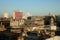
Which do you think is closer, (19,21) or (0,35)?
(0,35)

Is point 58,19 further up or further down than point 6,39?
further up

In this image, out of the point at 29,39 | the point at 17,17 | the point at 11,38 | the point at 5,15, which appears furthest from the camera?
the point at 5,15

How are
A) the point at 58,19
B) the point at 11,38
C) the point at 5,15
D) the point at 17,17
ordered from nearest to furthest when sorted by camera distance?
the point at 11,38, the point at 58,19, the point at 17,17, the point at 5,15

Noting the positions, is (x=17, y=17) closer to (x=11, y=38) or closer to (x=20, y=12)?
(x=20, y=12)

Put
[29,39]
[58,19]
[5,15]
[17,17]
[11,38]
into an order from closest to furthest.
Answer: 1. [29,39]
2. [11,38]
3. [58,19]
4. [17,17]
5. [5,15]

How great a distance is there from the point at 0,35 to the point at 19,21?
6.66 meters

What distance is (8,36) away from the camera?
8.16 meters

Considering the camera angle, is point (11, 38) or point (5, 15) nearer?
point (11, 38)

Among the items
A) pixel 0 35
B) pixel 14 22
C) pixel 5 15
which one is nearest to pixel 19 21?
pixel 14 22

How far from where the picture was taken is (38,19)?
1469 cm

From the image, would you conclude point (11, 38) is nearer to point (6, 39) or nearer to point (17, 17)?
point (6, 39)

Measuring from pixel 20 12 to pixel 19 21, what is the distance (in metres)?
1.02

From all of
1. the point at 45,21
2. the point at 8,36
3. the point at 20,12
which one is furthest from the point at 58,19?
the point at 8,36

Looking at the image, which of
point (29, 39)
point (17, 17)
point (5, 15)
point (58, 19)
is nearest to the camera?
point (29, 39)
